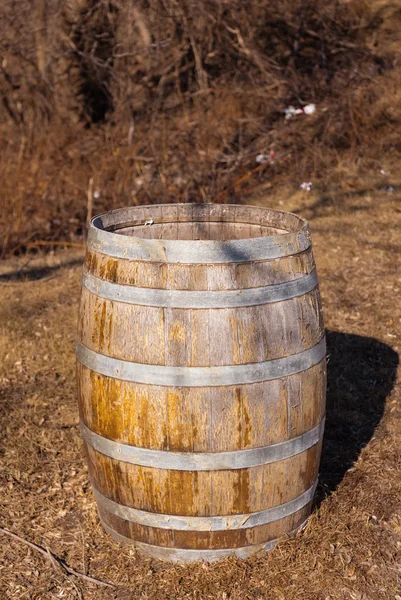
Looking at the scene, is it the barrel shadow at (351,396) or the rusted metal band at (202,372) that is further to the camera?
the barrel shadow at (351,396)

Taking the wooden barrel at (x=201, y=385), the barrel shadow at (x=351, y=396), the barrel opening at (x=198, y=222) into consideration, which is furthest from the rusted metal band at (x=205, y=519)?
the barrel opening at (x=198, y=222)

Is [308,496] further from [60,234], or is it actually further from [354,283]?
[60,234]

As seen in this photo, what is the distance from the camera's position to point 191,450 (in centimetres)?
290

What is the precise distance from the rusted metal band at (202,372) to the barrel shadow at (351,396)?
107 centimetres

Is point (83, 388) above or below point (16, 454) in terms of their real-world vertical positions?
above

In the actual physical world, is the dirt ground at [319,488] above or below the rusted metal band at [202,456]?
below

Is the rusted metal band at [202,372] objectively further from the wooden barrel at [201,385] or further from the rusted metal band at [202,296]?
the rusted metal band at [202,296]

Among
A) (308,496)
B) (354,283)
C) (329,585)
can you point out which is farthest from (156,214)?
(354,283)

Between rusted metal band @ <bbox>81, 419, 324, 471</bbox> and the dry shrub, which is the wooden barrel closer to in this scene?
rusted metal band @ <bbox>81, 419, 324, 471</bbox>

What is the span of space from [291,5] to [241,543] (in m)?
9.68

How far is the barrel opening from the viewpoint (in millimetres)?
3557

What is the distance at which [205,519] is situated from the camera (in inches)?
118

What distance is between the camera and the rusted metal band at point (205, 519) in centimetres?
301

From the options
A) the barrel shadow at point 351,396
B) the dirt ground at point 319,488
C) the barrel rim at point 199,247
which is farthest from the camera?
the barrel shadow at point 351,396
